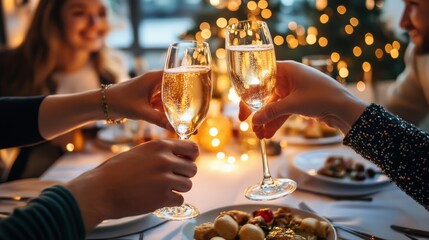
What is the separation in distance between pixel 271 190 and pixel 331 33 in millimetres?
2102

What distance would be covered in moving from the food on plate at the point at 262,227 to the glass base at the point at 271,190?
89 mm

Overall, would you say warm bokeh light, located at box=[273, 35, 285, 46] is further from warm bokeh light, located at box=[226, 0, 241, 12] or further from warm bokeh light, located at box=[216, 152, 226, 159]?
warm bokeh light, located at box=[216, 152, 226, 159]

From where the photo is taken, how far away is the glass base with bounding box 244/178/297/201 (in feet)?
3.41

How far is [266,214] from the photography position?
0.94 meters

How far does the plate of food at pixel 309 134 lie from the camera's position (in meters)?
1.59

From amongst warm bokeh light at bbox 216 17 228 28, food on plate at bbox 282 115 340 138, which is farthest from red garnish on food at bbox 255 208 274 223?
warm bokeh light at bbox 216 17 228 28

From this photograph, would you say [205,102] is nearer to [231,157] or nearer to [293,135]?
[231,157]

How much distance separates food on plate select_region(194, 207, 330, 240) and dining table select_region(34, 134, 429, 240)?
7 centimetres

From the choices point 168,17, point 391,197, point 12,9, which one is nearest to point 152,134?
point 391,197

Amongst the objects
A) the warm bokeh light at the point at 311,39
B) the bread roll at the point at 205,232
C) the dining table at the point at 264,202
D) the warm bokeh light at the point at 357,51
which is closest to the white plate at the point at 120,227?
the dining table at the point at 264,202

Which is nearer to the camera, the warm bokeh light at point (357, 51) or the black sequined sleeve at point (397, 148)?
the black sequined sleeve at point (397, 148)

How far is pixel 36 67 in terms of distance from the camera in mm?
2232

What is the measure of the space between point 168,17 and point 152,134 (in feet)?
12.5

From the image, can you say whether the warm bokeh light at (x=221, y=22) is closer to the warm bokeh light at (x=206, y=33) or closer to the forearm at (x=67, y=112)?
the warm bokeh light at (x=206, y=33)
